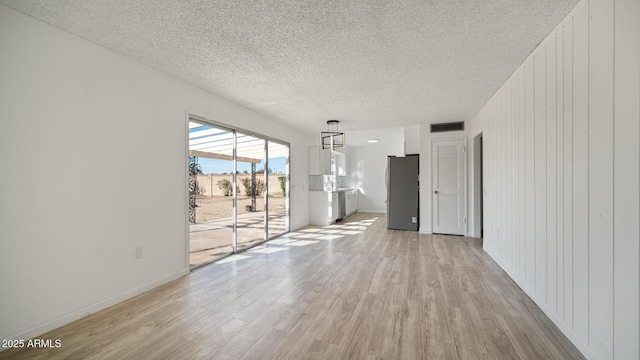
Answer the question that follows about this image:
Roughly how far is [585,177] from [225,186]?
438 cm

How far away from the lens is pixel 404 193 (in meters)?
6.14

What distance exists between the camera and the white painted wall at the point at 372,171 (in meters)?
9.23

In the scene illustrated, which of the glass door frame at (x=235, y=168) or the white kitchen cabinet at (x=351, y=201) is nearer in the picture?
the glass door frame at (x=235, y=168)

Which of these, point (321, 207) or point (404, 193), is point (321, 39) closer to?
point (404, 193)

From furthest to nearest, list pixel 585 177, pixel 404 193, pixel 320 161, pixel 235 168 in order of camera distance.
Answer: pixel 320 161 < pixel 404 193 < pixel 235 168 < pixel 585 177

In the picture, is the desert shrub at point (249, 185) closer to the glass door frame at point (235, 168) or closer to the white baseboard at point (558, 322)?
the glass door frame at point (235, 168)

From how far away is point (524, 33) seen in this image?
2.18 metres

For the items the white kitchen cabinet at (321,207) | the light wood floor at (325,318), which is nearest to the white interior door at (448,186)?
the light wood floor at (325,318)

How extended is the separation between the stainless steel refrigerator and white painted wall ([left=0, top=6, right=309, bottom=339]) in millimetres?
4782

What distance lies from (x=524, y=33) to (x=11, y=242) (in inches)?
178

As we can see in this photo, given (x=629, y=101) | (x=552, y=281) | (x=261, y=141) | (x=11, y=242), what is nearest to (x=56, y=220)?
(x=11, y=242)

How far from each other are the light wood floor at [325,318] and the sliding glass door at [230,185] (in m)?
1.10

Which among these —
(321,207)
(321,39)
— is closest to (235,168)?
(321,39)

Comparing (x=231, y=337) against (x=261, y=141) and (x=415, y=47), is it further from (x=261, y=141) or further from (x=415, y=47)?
(x=261, y=141)
